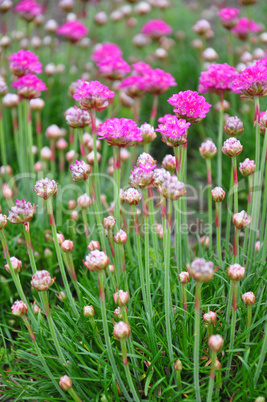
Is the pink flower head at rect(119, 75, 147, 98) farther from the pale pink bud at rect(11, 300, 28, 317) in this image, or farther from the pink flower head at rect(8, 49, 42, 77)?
the pale pink bud at rect(11, 300, 28, 317)

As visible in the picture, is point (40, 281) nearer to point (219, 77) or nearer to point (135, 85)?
point (219, 77)

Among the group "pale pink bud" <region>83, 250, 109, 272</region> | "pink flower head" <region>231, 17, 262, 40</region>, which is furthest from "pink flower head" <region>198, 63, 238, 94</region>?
"pink flower head" <region>231, 17, 262, 40</region>

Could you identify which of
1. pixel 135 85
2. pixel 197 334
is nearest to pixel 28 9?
pixel 135 85

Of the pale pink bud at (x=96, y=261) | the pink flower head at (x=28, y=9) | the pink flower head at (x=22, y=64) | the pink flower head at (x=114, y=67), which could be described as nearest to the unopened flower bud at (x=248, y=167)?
the pale pink bud at (x=96, y=261)

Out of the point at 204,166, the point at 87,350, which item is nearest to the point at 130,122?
the point at 87,350

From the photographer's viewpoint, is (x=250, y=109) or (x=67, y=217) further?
(x=250, y=109)

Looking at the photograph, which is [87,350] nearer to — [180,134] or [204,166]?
[180,134]
